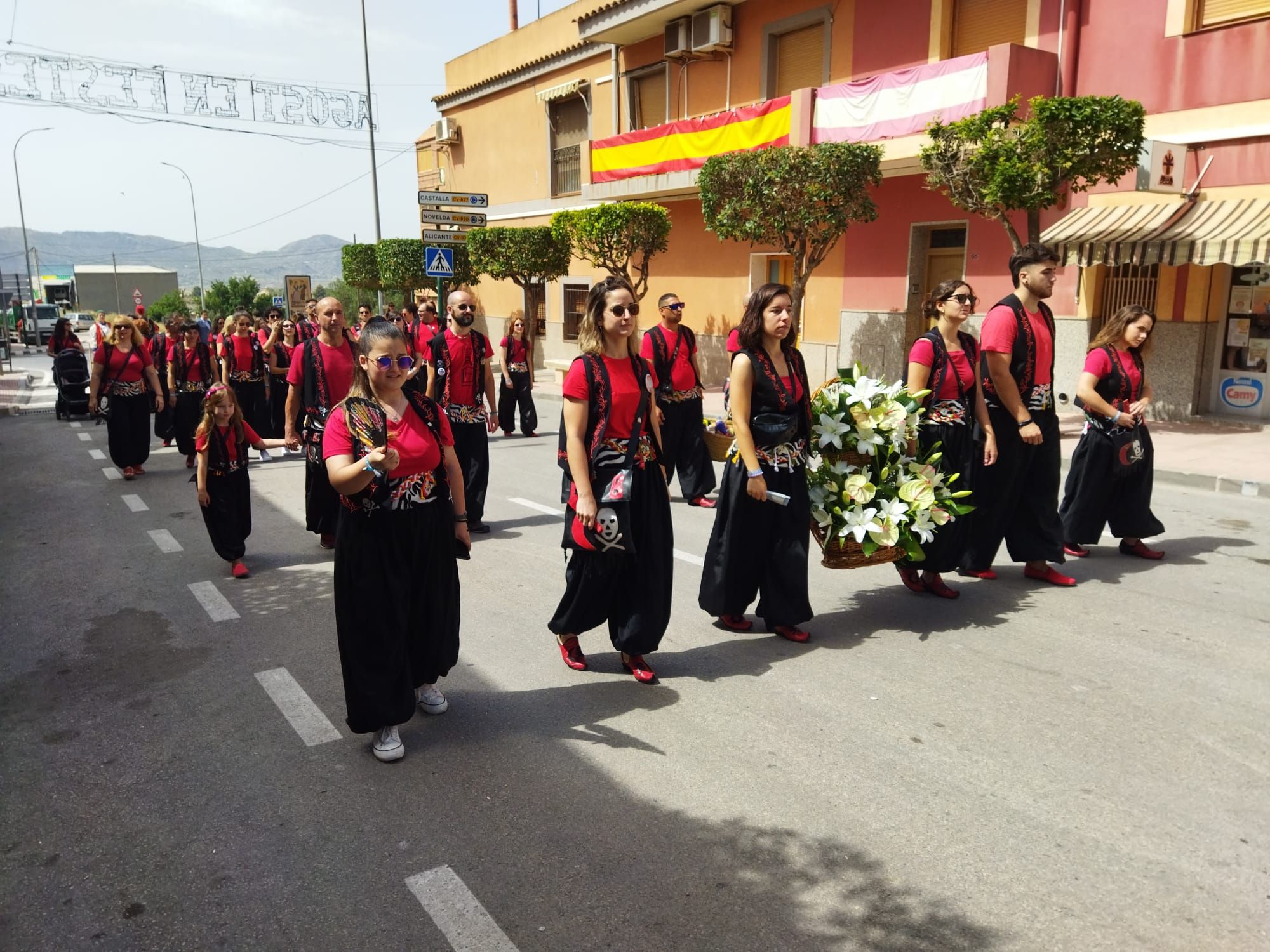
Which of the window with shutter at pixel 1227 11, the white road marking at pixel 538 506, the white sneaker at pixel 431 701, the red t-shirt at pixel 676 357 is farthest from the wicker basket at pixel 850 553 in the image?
the window with shutter at pixel 1227 11

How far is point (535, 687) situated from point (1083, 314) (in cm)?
1180

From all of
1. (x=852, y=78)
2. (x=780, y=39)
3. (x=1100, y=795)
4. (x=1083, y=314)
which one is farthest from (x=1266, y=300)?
(x=1100, y=795)

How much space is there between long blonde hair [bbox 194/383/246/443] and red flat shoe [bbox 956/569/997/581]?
5047 millimetres

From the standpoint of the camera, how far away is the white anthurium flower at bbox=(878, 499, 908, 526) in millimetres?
5008

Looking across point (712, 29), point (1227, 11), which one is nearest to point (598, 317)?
point (1227, 11)

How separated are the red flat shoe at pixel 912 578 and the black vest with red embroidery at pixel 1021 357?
1.12 m

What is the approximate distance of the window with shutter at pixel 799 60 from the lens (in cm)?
1753

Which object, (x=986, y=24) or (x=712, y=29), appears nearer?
(x=986, y=24)

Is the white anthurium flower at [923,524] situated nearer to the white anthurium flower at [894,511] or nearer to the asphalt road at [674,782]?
the white anthurium flower at [894,511]

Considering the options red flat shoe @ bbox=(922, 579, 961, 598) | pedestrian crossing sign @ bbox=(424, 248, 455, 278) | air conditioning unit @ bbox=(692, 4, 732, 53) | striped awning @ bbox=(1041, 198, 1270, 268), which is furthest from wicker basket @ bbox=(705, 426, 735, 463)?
air conditioning unit @ bbox=(692, 4, 732, 53)

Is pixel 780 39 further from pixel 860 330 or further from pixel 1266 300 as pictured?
pixel 1266 300

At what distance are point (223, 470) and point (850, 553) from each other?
14.7 ft

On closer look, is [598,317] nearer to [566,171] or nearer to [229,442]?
[229,442]

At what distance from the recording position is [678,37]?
1964 centimetres
